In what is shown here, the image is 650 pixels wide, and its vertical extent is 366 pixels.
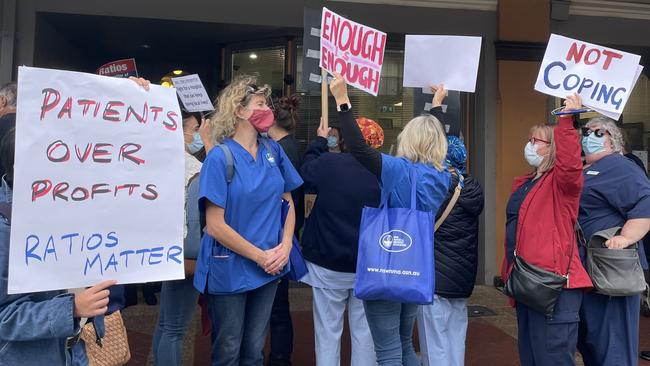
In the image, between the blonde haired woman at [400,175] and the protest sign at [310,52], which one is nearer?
the blonde haired woman at [400,175]

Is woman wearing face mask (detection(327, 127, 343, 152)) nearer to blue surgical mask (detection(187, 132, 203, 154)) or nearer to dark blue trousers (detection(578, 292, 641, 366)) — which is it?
blue surgical mask (detection(187, 132, 203, 154))

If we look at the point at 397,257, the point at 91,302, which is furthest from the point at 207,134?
the point at 91,302

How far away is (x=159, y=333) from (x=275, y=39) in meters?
4.85

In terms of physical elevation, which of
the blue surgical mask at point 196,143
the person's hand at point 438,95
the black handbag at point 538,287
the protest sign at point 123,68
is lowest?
the black handbag at point 538,287

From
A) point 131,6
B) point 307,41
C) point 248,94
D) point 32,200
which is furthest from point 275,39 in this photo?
point 32,200

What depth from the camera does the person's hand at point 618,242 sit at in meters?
3.30

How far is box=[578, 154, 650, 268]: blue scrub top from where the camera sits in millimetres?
3389

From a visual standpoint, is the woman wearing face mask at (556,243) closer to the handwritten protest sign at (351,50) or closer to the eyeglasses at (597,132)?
the eyeglasses at (597,132)

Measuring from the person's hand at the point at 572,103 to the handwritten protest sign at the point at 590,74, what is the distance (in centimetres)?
9

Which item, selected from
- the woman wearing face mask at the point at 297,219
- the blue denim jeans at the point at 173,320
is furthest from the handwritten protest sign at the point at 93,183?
the woman wearing face mask at the point at 297,219

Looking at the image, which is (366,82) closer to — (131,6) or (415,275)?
(415,275)

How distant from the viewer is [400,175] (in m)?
2.97

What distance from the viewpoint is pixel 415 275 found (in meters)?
2.91

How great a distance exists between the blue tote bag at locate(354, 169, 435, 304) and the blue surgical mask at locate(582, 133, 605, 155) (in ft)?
4.38
